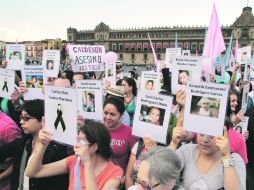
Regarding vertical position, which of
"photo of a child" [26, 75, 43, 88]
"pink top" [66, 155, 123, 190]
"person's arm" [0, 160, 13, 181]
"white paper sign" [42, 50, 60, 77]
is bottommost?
"person's arm" [0, 160, 13, 181]

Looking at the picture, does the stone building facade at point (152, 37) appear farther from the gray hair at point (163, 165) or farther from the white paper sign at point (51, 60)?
the gray hair at point (163, 165)

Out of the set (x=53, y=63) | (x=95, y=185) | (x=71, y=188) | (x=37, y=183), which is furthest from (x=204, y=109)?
(x=53, y=63)

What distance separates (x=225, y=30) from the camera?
91000 mm

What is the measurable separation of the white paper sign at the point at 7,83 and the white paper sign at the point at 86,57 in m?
1.14

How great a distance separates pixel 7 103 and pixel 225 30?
92.0m

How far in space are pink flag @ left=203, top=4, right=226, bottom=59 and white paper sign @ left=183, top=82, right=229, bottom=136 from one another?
3.65 m

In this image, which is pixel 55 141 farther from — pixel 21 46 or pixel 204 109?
pixel 21 46

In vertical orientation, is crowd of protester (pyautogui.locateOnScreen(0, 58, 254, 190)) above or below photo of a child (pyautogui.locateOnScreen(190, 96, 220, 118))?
below

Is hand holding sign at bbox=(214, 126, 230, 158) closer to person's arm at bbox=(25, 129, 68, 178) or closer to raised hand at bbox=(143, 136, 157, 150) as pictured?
raised hand at bbox=(143, 136, 157, 150)

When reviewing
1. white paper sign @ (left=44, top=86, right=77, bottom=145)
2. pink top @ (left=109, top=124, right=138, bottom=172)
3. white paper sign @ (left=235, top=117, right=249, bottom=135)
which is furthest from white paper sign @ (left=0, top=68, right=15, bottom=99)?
white paper sign @ (left=235, top=117, right=249, bottom=135)

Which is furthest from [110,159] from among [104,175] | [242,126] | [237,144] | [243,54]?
[243,54]

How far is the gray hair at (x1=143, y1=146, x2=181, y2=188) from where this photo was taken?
178 centimetres

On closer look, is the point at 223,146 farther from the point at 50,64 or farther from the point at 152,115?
the point at 50,64

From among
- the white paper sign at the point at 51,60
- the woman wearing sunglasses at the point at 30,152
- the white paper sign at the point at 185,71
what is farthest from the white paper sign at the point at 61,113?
the white paper sign at the point at 51,60
